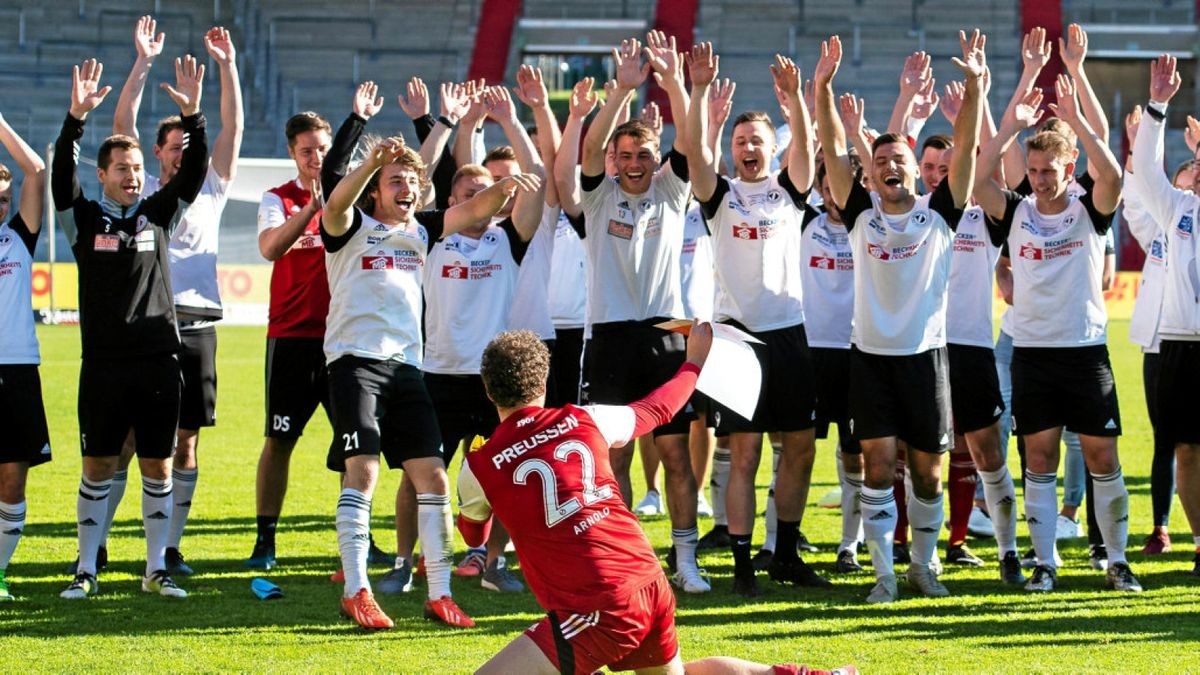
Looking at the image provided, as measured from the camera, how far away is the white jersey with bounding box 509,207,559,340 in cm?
898

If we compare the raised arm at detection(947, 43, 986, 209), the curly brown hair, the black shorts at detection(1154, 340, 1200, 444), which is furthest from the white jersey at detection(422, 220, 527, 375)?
the black shorts at detection(1154, 340, 1200, 444)

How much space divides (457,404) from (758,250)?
1936 millimetres

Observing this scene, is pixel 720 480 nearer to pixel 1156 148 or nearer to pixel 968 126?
pixel 968 126

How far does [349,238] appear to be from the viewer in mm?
7426

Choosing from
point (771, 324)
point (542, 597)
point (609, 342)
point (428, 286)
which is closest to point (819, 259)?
point (771, 324)

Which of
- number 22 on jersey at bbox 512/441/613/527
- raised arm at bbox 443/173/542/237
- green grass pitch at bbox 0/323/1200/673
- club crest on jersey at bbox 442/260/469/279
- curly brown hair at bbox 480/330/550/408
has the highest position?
raised arm at bbox 443/173/542/237

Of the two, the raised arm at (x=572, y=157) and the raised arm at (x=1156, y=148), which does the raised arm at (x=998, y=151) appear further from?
the raised arm at (x=572, y=157)

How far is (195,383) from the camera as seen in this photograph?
8758 millimetres

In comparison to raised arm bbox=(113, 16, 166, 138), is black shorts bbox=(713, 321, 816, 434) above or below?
below

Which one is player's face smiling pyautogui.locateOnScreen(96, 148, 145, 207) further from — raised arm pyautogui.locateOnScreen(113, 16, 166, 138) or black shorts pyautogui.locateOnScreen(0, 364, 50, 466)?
black shorts pyautogui.locateOnScreen(0, 364, 50, 466)

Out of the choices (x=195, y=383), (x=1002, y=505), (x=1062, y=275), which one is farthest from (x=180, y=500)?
(x=1062, y=275)

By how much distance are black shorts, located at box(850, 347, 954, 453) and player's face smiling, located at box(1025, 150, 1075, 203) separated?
1084 mm

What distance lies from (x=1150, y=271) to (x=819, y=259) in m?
2.09

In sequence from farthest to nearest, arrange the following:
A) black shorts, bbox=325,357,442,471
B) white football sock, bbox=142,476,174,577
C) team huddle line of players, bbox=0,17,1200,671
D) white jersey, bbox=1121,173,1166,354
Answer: white jersey, bbox=1121,173,1166,354 < white football sock, bbox=142,476,174,577 < team huddle line of players, bbox=0,17,1200,671 < black shorts, bbox=325,357,442,471
